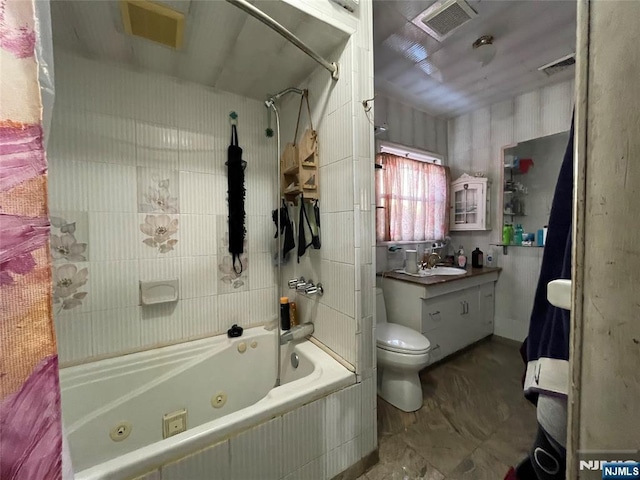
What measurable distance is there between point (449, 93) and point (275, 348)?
256 centimetres

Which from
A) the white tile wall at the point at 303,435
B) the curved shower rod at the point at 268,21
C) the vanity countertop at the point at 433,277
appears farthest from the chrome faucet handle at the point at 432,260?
the curved shower rod at the point at 268,21

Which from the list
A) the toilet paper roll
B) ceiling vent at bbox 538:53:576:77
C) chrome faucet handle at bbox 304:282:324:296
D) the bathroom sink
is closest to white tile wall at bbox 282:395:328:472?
chrome faucet handle at bbox 304:282:324:296

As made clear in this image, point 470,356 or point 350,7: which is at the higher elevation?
point 350,7

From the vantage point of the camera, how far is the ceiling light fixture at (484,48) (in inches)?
63.1

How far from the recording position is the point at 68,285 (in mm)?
1218

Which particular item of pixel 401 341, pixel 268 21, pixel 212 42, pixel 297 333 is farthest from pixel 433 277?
pixel 212 42

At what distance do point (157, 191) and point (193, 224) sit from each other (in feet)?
0.83

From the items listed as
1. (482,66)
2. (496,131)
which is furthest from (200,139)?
(496,131)

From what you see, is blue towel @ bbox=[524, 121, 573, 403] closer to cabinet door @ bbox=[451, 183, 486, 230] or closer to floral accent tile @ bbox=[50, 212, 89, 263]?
floral accent tile @ bbox=[50, 212, 89, 263]

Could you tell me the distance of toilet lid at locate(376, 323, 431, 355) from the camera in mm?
1521

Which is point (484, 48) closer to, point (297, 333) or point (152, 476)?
point (297, 333)

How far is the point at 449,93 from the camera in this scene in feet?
7.47

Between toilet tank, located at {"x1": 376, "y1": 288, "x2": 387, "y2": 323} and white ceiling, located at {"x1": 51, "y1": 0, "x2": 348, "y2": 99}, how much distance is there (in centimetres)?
154

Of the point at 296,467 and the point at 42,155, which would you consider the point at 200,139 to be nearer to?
the point at 42,155
